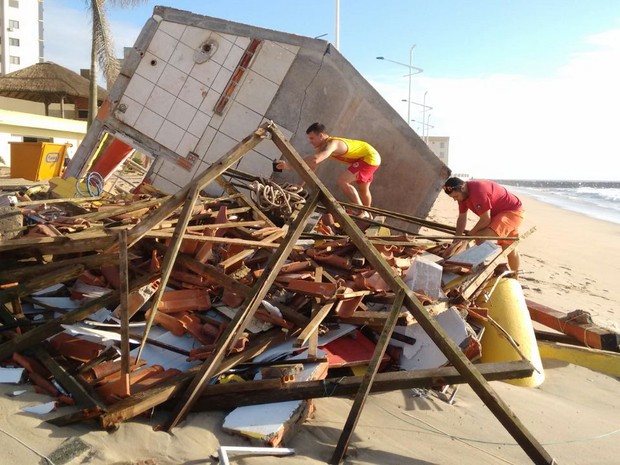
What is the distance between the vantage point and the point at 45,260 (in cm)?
489

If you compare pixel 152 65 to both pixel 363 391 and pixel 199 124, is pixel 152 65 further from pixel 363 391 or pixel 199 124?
pixel 363 391

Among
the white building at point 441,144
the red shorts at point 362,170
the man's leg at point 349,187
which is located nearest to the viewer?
the man's leg at point 349,187

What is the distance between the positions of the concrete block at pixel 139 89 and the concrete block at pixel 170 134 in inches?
24.4

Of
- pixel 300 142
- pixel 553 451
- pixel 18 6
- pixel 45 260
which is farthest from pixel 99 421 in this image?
pixel 18 6

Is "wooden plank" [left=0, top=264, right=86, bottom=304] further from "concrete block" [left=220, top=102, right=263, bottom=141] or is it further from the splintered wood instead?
"concrete block" [left=220, top=102, right=263, bottom=141]

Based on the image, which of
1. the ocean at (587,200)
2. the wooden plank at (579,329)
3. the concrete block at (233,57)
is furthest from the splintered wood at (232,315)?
the ocean at (587,200)

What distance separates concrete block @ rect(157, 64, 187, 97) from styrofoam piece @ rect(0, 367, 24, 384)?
6602 mm

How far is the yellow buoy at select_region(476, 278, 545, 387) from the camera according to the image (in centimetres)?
466

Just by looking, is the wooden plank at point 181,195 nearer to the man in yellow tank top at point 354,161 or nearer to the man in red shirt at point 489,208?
the man in yellow tank top at point 354,161

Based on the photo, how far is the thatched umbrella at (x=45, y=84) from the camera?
26797 millimetres

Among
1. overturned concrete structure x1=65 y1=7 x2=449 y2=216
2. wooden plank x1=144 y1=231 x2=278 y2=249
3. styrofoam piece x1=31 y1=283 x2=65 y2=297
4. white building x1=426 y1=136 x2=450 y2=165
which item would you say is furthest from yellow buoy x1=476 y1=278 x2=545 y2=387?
white building x1=426 y1=136 x2=450 y2=165

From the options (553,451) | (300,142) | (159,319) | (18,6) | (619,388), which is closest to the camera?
(553,451)

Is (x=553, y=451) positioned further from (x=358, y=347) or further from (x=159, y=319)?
(x=159, y=319)

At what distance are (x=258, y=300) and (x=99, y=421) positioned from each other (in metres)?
1.23
